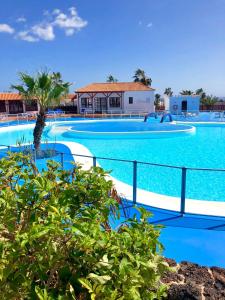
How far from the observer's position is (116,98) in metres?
38.0

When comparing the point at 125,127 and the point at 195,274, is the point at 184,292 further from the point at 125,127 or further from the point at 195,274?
the point at 125,127

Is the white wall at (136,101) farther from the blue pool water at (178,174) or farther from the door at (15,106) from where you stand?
the blue pool water at (178,174)

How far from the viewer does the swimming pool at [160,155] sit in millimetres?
8219

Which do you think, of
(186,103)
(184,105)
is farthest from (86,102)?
(186,103)

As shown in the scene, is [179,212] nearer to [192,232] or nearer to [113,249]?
[192,232]

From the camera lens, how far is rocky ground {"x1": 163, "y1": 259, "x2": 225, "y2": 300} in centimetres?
262

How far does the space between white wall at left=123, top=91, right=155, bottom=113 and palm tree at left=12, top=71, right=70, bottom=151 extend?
2516 cm

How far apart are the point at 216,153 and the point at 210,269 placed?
453 inches

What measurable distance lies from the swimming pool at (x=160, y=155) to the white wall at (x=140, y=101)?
9.58 meters

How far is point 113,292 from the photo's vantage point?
1.39 metres

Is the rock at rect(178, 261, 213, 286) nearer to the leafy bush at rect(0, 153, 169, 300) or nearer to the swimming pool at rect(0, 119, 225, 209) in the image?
the leafy bush at rect(0, 153, 169, 300)

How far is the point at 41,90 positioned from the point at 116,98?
26696mm

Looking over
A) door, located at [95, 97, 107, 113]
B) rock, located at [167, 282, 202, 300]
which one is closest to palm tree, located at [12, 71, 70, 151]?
rock, located at [167, 282, 202, 300]

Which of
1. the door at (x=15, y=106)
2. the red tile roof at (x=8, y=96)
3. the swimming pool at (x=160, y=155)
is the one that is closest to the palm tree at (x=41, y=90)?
the swimming pool at (x=160, y=155)
